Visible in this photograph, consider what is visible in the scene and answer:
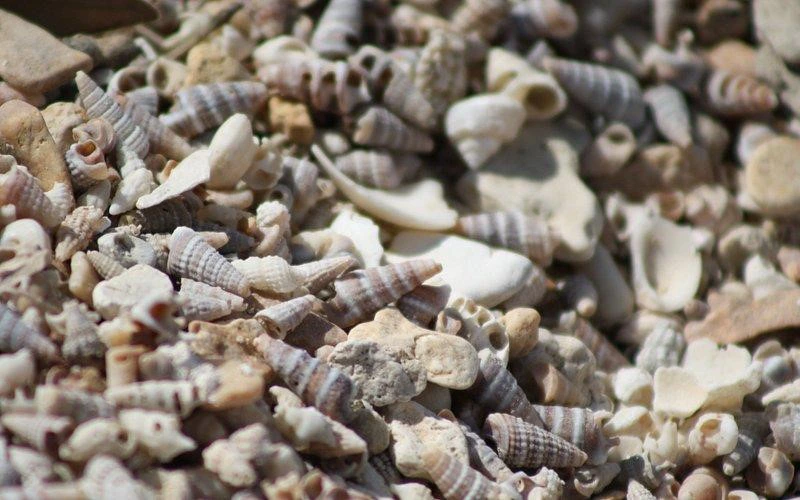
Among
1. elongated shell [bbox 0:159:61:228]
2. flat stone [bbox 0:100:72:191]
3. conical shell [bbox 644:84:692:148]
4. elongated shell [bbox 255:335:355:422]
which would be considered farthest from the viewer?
conical shell [bbox 644:84:692:148]

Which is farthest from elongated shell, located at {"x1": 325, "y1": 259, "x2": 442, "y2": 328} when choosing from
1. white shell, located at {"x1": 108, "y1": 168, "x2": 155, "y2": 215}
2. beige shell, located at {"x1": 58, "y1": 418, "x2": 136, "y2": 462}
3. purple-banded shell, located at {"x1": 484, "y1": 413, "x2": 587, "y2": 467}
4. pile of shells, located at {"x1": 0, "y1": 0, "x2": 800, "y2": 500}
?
beige shell, located at {"x1": 58, "y1": 418, "x2": 136, "y2": 462}

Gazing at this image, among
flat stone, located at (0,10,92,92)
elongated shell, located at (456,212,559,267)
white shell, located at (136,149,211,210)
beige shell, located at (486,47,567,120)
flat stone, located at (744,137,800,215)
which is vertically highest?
flat stone, located at (0,10,92,92)

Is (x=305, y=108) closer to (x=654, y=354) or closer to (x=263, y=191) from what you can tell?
(x=263, y=191)

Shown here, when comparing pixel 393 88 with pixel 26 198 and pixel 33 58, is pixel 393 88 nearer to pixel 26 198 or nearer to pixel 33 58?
pixel 33 58

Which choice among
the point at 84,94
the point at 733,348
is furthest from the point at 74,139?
the point at 733,348

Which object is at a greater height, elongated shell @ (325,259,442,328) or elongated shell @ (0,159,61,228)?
elongated shell @ (0,159,61,228)

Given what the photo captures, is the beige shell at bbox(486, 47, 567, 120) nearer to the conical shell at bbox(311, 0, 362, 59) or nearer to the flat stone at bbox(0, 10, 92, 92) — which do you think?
the conical shell at bbox(311, 0, 362, 59)

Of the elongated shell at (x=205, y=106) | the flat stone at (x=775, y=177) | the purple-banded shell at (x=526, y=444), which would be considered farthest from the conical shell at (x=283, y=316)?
the flat stone at (x=775, y=177)

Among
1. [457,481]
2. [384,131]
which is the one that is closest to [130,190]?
[384,131]
